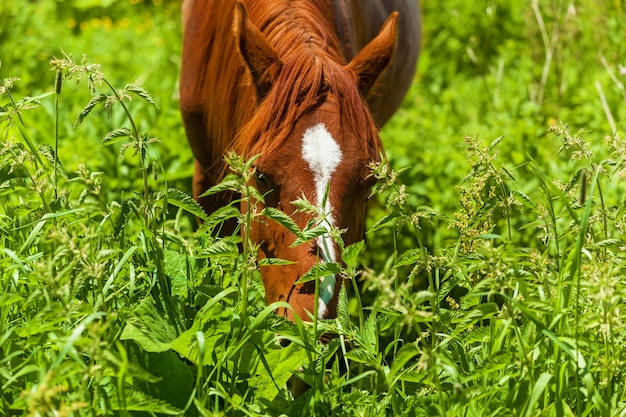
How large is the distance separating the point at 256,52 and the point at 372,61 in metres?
0.40

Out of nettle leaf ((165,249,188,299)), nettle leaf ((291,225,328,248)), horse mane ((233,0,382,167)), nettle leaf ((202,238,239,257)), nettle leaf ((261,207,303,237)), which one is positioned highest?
horse mane ((233,0,382,167))

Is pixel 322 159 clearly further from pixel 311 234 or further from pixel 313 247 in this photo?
pixel 311 234

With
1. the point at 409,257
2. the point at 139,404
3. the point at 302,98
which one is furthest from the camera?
the point at 302,98

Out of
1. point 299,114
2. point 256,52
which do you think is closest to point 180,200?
point 299,114

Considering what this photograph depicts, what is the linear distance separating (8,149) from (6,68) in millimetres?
3646

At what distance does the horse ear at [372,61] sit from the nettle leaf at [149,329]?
112 cm

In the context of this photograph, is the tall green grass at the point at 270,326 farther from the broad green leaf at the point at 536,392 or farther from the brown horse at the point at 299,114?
the brown horse at the point at 299,114

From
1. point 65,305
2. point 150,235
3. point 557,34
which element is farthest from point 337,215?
point 557,34

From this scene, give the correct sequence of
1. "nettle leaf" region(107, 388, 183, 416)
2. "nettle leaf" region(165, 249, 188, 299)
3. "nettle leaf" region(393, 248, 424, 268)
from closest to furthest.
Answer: "nettle leaf" region(107, 388, 183, 416) < "nettle leaf" region(393, 248, 424, 268) < "nettle leaf" region(165, 249, 188, 299)

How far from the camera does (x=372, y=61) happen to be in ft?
9.37

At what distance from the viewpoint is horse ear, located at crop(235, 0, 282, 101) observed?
2756mm

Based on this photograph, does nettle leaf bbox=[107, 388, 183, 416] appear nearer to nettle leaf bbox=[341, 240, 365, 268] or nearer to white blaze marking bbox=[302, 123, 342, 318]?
nettle leaf bbox=[341, 240, 365, 268]

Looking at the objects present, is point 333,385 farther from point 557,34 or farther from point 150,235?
point 557,34

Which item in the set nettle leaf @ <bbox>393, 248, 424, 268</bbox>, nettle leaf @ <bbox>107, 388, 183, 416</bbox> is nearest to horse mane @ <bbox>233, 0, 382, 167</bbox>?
nettle leaf @ <bbox>393, 248, 424, 268</bbox>
